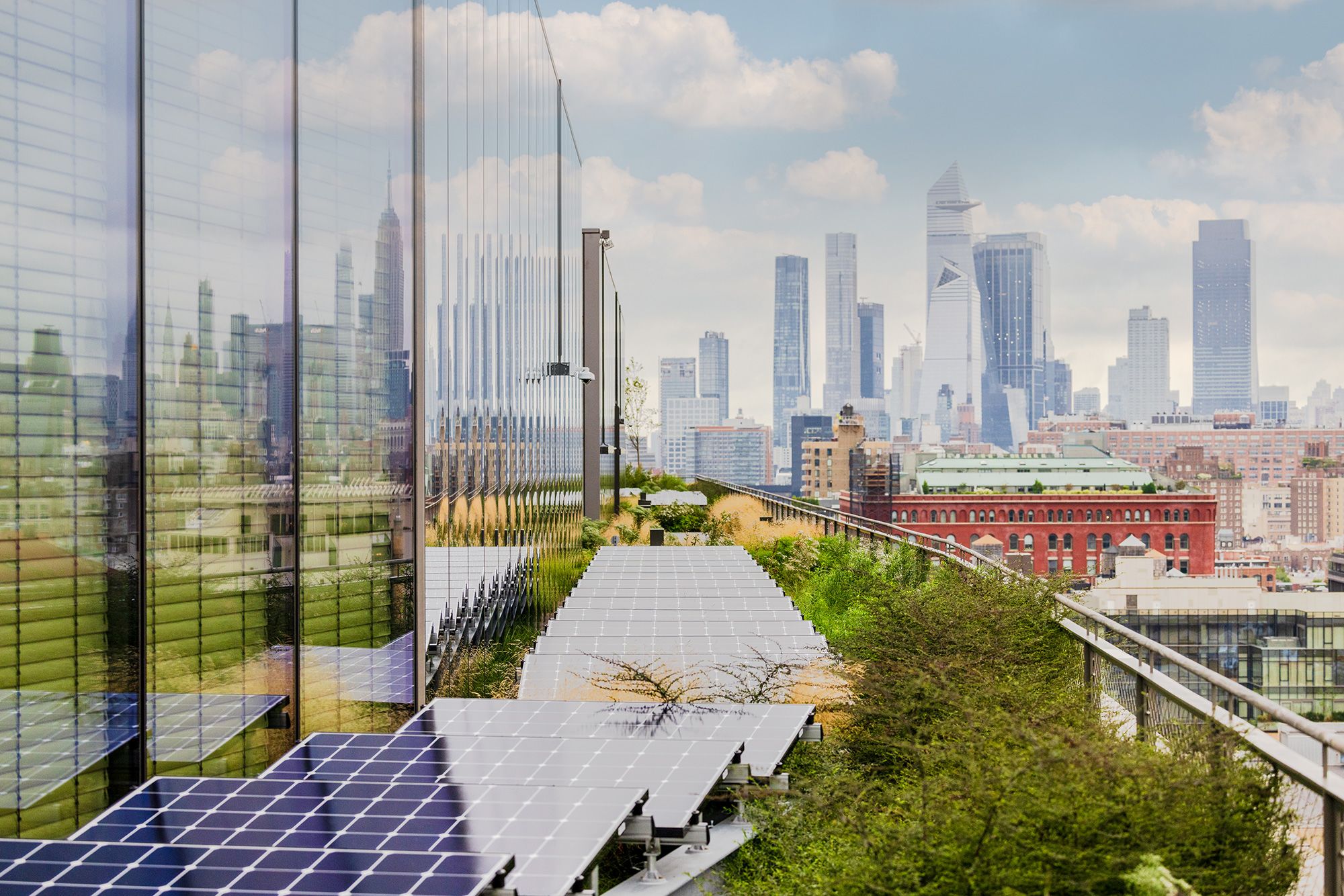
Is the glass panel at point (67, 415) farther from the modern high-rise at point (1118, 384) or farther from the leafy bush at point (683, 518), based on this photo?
the modern high-rise at point (1118, 384)

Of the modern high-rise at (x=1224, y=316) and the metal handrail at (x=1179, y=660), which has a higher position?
the modern high-rise at (x=1224, y=316)

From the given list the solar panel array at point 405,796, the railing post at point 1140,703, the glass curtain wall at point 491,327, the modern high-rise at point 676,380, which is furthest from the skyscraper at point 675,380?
the railing post at point 1140,703

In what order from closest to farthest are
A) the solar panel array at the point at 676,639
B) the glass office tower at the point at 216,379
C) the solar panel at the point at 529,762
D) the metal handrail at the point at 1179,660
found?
the metal handrail at the point at 1179,660 → the glass office tower at the point at 216,379 → the solar panel at the point at 529,762 → the solar panel array at the point at 676,639

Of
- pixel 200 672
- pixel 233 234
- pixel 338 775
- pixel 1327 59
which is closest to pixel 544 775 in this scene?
pixel 338 775

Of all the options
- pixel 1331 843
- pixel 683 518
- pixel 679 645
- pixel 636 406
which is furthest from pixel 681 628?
pixel 636 406

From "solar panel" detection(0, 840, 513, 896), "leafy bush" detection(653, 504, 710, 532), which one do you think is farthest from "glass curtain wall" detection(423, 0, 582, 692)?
"leafy bush" detection(653, 504, 710, 532)
